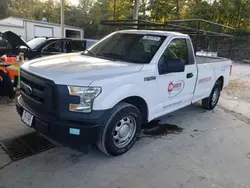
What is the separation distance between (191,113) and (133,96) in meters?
2.75

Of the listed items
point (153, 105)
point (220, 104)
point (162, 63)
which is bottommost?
point (220, 104)

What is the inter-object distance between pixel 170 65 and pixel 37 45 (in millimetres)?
6115

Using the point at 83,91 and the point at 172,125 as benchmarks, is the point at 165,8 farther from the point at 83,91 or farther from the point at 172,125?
the point at 83,91

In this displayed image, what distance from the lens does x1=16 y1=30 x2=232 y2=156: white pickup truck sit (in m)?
2.76

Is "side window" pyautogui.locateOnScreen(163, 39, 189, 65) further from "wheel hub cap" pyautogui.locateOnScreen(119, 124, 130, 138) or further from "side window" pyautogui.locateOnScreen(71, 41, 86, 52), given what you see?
"side window" pyautogui.locateOnScreen(71, 41, 86, 52)

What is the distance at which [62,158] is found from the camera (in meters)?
3.21

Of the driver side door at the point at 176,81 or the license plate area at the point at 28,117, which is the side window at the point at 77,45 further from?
the license plate area at the point at 28,117

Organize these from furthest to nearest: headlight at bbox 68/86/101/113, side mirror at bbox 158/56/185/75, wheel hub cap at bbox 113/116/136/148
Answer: side mirror at bbox 158/56/185/75
wheel hub cap at bbox 113/116/136/148
headlight at bbox 68/86/101/113

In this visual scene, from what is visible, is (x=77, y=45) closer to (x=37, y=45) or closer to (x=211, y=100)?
(x=37, y=45)

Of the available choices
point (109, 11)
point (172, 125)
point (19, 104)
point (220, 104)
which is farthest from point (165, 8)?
point (19, 104)

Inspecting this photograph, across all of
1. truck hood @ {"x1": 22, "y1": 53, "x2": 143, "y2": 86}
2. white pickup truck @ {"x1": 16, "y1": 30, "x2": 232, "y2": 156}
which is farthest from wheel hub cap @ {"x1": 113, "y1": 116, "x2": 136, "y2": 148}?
truck hood @ {"x1": 22, "y1": 53, "x2": 143, "y2": 86}

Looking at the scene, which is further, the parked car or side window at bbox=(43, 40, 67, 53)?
side window at bbox=(43, 40, 67, 53)

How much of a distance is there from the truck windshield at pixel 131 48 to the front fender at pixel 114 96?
60 cm

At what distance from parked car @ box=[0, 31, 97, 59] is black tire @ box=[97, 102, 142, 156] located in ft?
16.0
